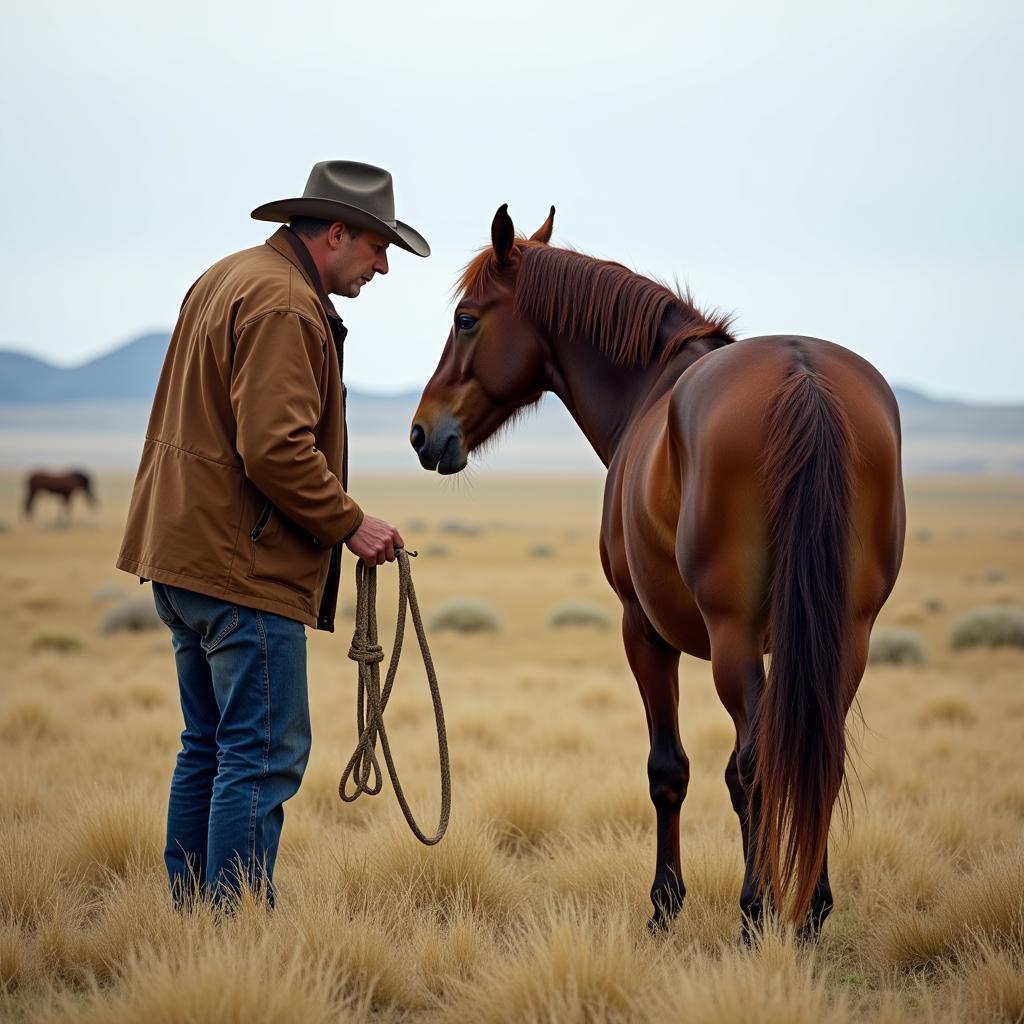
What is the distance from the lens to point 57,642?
14312mm

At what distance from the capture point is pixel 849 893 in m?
4.43

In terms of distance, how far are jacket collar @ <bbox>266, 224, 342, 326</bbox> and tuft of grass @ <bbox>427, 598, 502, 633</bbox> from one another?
13.6 metres

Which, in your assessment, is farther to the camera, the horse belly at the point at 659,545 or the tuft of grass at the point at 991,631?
the tuft of grass at the point at 991,631

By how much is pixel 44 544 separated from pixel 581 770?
32.6m

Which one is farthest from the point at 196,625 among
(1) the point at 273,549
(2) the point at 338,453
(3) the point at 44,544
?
(3) the point at 44,544

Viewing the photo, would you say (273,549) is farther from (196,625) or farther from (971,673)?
(971,673)

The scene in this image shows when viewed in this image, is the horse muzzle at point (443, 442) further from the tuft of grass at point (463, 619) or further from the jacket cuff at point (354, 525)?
the tuft of grass at point (463, 619)

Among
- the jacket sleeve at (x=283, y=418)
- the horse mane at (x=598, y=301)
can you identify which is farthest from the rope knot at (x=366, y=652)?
the horse mane at (x=598, y=301)

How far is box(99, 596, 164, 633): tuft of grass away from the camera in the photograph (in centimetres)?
1611

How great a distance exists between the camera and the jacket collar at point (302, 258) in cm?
368

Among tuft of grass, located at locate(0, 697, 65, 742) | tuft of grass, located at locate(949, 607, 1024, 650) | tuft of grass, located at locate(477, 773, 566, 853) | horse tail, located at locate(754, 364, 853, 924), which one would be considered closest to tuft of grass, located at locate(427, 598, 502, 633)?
tuft of grass, located at locate(949, 607, 1024, 650)

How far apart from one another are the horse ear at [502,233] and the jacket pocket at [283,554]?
1.59 m

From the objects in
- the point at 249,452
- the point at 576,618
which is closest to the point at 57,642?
the point at 576,618

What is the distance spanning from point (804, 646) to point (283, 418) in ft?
5.51
